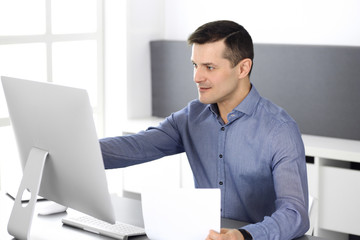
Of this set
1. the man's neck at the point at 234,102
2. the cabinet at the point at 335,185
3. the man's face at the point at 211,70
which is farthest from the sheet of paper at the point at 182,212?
the cabinet at the point at 335,185

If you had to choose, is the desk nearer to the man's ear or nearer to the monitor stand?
the monitor stand

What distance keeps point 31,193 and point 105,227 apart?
267 mm

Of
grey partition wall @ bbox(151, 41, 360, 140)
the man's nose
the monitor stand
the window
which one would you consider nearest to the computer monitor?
the monitor stand

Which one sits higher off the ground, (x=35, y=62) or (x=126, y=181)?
(x=35, y=62)

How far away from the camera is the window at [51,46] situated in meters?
3.76

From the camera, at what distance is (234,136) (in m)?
2.35

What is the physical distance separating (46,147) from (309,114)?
2.38 m

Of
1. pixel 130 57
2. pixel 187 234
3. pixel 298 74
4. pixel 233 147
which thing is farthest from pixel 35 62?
pixel 187 234

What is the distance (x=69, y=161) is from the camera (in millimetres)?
1927

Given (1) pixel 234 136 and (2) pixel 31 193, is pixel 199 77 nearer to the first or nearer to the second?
(1) pixel 234 136

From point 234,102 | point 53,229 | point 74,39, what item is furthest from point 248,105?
point 74,39

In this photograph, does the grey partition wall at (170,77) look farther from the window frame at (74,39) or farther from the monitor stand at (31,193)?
the monitor stand at (31,193)

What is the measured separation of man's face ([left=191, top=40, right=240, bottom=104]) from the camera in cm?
228

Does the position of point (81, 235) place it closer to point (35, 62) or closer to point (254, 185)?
point (254, 185)
